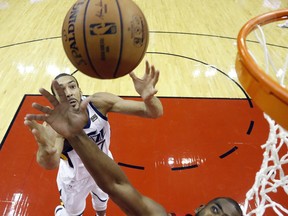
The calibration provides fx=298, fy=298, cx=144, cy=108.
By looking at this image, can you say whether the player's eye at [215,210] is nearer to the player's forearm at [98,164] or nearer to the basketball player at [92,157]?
the basketball player at [92,157]

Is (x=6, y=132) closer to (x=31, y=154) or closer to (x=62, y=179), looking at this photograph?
(x=31, y=154)

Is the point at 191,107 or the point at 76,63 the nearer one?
the point at 76,63

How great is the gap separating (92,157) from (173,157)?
6.67 feet

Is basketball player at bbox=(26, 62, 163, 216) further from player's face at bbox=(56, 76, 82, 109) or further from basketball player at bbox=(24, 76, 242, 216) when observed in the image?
basketball player at bbox=(24, 76, 242, 216)

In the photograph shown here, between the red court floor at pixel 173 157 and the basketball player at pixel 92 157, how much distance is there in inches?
55.2

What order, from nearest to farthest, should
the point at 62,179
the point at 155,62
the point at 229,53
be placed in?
the point at 62,179
the point at 155,62
the point at 229,53

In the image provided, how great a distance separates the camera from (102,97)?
2.18 meters

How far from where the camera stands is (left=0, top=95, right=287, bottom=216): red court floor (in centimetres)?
287

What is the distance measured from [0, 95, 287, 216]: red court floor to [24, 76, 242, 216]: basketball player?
1.40 metres

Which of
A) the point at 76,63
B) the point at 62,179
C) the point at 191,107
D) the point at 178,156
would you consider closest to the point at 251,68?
the point at 76,63

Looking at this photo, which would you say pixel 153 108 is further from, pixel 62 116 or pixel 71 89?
pixel 62 116

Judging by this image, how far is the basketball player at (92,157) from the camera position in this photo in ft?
4.21

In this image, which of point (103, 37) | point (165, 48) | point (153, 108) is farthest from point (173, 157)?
point (165, 48)

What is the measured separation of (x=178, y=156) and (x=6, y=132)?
80.8 inches
